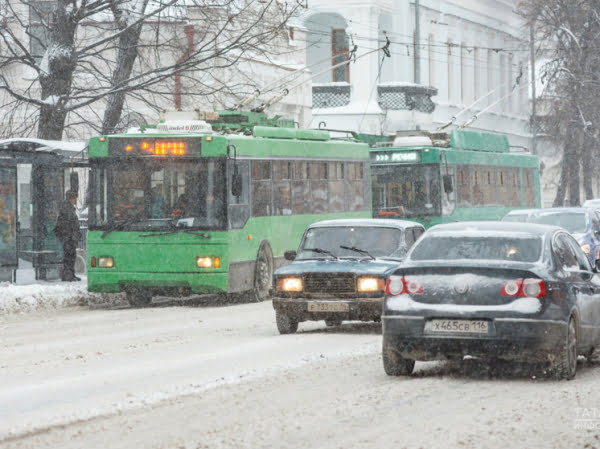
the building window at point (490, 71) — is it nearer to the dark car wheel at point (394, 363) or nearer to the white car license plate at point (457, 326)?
the dark car wheel at point (394, 363)

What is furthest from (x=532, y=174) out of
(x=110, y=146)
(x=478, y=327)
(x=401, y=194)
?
(x=478, y=327)

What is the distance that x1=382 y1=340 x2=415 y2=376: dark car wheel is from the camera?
13000 millimetres

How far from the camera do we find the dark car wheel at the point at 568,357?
495 inches

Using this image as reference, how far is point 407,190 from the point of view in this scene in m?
33.2

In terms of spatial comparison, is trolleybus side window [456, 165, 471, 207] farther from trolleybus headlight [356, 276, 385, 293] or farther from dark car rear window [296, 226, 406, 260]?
trolleybus headlight [356, 276, 385, 293]

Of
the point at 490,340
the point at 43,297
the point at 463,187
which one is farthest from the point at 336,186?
the point at 490,340

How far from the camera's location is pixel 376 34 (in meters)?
60.7

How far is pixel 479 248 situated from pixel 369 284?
4423mm

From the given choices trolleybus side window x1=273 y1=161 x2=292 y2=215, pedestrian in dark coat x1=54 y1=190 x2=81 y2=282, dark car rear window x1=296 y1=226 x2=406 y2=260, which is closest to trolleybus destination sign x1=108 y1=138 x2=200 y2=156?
trolleybus side window x1=273 y1=161 x2=292 y2=215

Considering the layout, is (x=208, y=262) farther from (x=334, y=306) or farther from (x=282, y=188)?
(x=334, y=306)

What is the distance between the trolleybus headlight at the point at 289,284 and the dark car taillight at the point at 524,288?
5.44 metres

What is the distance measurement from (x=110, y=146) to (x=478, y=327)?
12392 mm

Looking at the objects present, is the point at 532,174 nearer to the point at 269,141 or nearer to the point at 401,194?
the point at 401,194

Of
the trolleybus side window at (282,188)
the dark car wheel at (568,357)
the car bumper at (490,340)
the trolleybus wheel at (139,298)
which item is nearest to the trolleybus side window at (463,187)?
the trolleybus side window at (282,188)
